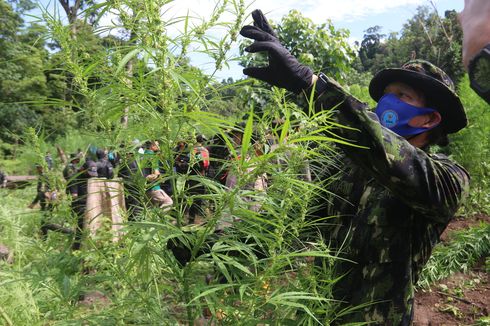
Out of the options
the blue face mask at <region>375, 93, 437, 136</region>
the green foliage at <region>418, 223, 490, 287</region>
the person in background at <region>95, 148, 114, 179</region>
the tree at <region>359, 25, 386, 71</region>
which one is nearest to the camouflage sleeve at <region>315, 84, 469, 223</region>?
the blue face mask at <region>375, 93, 437, 136</region>

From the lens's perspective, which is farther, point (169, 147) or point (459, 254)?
point (459, 254)

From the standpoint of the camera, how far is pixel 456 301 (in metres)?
4.71

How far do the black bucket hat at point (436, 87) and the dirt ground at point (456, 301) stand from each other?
9.64ft

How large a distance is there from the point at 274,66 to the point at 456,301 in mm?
4407

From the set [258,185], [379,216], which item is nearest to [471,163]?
[379,216]

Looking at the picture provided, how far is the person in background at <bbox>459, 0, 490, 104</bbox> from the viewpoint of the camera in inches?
27.0

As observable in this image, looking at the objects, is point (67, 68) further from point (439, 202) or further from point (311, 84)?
point (439, 202)

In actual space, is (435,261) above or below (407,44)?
below

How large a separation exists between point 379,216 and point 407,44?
44.1m

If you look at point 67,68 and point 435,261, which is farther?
point 435,261

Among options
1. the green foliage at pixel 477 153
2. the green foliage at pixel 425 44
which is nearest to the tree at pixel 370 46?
the green foliage at pixel 425 44

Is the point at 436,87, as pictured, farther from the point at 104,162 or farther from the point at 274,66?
the point at 104,162

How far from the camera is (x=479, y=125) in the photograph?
314 inches

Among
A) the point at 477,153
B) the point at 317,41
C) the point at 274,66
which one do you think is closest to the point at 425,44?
the point at 477,153
